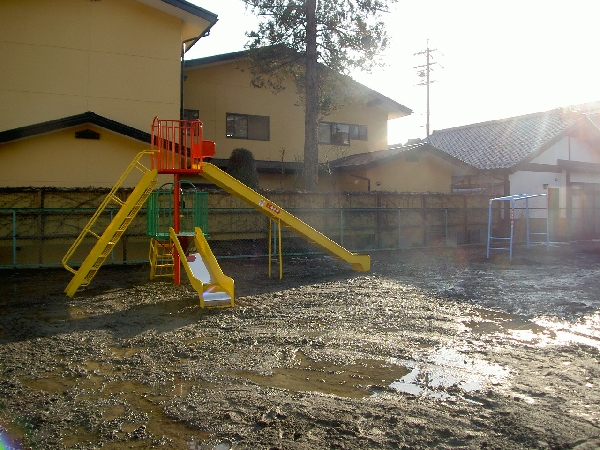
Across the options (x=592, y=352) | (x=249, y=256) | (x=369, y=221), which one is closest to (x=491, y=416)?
(x=592, y=352)

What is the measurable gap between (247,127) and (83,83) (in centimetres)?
776

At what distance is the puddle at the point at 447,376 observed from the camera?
3.99 meters

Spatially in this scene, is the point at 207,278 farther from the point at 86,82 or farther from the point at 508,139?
the point at 508,139

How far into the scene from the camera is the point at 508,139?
24516mm

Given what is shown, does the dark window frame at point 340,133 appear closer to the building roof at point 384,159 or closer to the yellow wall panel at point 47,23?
the building roof at point 384,159

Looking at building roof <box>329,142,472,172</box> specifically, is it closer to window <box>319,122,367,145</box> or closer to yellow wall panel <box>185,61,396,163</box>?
window <box>319,122,367,145</box>

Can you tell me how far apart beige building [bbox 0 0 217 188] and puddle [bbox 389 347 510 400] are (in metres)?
11.7

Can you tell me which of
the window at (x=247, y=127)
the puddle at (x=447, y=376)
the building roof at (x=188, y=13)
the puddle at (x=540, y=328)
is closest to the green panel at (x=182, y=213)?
the puddle at (x=540, y=328)

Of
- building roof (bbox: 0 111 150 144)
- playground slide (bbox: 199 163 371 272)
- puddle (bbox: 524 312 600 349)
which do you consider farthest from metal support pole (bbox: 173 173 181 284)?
puddle (bbox: 524 312 600 349)

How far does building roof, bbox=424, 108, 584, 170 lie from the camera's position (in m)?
21.8

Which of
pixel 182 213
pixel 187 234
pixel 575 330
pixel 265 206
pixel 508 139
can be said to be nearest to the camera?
pixel 575 330

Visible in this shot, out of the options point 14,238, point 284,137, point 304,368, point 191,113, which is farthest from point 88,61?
point 304,368

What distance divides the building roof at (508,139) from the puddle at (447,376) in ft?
59.5

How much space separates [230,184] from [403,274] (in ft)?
14.2
